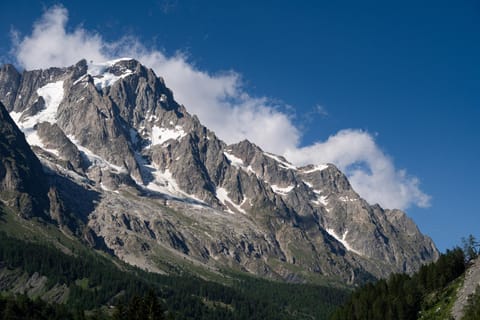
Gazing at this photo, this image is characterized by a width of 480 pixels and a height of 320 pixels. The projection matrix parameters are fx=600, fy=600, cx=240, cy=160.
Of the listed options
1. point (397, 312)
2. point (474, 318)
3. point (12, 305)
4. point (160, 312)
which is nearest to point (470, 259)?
point (397, 312)

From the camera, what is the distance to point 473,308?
12181 centimetres

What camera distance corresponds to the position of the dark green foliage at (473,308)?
381 ft

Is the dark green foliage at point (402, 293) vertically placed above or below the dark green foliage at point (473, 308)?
above

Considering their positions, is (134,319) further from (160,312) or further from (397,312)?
(397,312)

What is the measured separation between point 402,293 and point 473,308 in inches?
1522

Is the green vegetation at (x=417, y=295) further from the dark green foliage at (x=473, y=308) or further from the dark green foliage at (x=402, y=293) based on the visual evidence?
the dark green foliage at (x=473, y=308)

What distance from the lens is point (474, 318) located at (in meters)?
115

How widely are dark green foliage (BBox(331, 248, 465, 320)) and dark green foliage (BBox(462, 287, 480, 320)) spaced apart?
23.3 metres

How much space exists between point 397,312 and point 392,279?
78.7ft

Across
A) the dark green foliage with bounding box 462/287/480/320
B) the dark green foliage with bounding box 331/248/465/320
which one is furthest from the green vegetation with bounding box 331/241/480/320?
the dark green foliage with bounding box 462/287/480/320

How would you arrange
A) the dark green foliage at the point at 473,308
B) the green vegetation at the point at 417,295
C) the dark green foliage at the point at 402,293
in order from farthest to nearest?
the dark green foliage at the point at 402,293
the green vegetation at the point at 417,295
the dark green foliage at the point at 473,308

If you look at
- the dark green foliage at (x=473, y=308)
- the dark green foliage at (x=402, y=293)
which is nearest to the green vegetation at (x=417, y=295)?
the dark green foliage at (x=402, y=293)

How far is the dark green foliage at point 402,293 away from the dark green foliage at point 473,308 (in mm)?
23312

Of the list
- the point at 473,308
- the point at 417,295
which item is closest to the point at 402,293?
the point at 417,295
